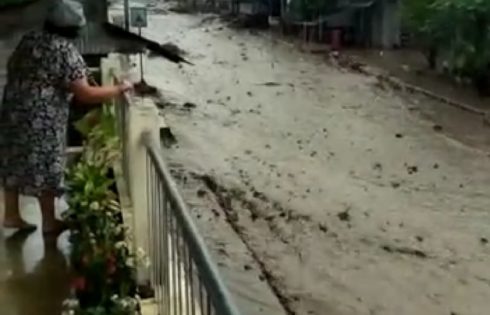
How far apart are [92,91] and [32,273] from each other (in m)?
1.03

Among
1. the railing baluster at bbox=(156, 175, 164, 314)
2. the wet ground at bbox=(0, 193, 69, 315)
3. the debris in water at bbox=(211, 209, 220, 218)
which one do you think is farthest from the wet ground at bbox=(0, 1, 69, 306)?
the debris in water at bbox=(211, 209, 220, 218)

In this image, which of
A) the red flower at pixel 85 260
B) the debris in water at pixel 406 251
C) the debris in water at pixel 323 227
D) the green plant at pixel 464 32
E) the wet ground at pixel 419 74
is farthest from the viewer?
the wet ground at pixel 419 74

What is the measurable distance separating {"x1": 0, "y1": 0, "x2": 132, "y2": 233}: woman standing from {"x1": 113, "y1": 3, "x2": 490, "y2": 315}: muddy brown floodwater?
1.62 metres

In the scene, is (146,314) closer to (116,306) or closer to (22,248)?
(116,306)

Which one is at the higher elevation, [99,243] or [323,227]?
[99,243]

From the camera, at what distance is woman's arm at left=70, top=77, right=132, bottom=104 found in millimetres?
5094

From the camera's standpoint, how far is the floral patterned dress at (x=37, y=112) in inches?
203

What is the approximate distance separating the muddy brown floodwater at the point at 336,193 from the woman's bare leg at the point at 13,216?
1.50 meters

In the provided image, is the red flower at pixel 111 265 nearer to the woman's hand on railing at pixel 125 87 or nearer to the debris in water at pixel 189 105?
the woman's hand on railing at pixel 125 87

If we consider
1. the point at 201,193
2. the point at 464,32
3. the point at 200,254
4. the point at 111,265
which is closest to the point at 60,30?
the point at 111,265

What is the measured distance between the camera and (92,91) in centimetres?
508

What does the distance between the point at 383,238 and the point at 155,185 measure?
494cm

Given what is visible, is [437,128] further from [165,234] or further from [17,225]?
[165,234]

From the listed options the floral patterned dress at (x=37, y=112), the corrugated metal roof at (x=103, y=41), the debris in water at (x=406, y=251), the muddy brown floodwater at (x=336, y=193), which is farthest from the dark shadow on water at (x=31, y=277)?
the debris in water at (x=406, y=251)
